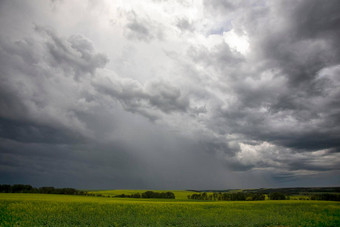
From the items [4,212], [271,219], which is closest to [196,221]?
[271,219]

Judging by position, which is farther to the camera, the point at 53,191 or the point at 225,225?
the point at 53,191

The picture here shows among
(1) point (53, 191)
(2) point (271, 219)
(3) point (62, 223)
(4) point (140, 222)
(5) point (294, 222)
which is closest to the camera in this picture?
(3) point (62, 223)

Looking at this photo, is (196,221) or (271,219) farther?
(271,219)

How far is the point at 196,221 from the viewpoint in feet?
105

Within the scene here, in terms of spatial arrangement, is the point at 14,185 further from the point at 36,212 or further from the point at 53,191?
the point at 36,212

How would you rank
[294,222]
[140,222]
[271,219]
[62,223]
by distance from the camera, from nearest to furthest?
[62,223] → [140,222] → [294,222] → [271,219]

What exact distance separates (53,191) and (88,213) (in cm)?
9802

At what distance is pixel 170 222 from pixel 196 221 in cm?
417

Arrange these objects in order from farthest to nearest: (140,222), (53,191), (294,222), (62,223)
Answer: (53,191)
(294,222)
(140,222)
(62,223)

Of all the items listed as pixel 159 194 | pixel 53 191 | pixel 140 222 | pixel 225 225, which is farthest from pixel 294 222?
pixel 53 191

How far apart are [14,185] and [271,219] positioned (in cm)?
13825

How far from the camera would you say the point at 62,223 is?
28.0 metres

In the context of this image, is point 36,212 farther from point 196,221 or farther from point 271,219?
point 271,219

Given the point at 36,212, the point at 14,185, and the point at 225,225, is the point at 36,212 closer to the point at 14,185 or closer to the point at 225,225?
the point at 225,225
